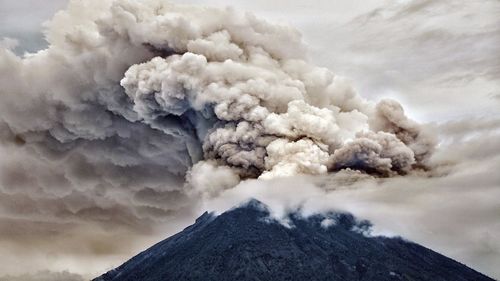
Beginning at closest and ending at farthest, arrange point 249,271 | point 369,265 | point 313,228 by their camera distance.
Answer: point 249,271, point 369,265, point 313,228

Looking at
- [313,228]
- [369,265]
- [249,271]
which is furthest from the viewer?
[313,228]

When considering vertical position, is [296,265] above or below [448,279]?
above

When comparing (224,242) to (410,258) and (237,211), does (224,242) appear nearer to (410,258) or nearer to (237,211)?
(237,211)

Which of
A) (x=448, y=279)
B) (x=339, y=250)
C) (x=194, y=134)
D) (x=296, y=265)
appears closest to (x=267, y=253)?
(x=296, y=265)

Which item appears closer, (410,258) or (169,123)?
(169,123)

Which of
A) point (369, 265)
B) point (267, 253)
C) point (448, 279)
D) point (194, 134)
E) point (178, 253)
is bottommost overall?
point (448, 279)

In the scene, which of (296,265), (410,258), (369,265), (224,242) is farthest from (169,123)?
(410,258)
